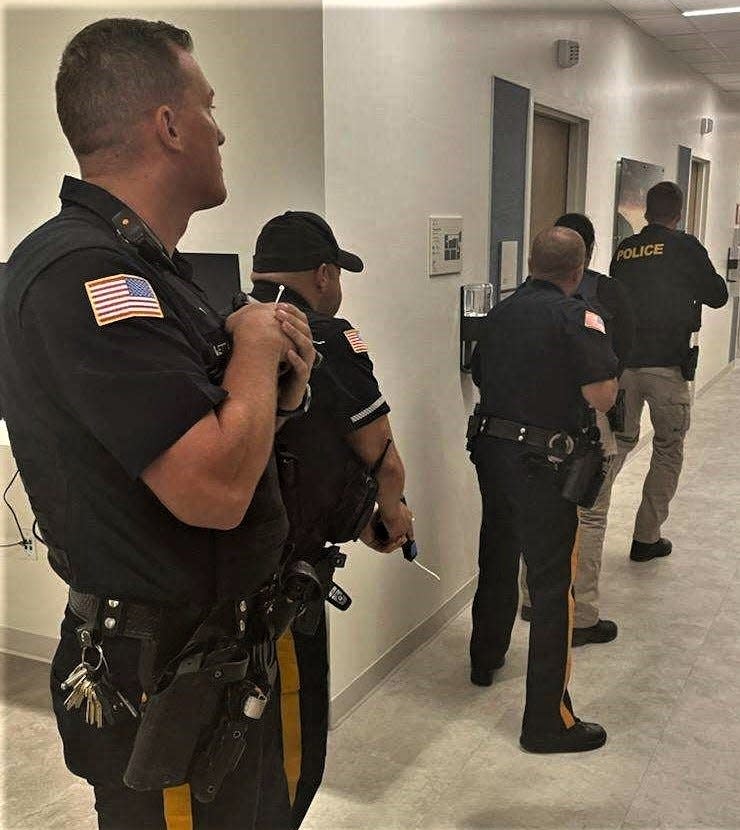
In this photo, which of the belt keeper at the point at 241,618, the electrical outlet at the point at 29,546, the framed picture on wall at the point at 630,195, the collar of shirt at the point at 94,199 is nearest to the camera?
the collar of shirt at the point at 94,199

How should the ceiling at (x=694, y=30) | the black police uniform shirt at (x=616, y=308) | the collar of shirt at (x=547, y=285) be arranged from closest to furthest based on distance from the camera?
1. the collar of shirt at (x=547, y=285)
2. the black police uniform shirt at (x=616, y=308)
3. the ceiling at (x=694, y=30)

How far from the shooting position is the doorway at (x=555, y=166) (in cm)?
412

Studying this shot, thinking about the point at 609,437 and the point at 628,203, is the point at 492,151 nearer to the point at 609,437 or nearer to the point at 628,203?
the point at 609,437

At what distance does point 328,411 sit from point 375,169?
3.44 ft

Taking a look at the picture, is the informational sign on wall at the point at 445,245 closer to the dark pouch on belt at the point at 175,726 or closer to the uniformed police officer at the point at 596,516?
the uniformed police officer at the point at 596,516

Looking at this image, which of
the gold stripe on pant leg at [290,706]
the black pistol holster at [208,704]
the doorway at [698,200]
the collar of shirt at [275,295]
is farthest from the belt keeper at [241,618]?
the doorway at [698,200]

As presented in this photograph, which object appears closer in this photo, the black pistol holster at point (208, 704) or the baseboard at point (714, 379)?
the black pistol holster at point (208, 704)

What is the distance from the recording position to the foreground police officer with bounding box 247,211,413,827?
1.77m

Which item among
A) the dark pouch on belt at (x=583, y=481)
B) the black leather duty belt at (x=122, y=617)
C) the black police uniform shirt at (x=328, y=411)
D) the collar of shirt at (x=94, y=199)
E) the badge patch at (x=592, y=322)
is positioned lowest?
the dark pouch on belt at (x=583, y=481)

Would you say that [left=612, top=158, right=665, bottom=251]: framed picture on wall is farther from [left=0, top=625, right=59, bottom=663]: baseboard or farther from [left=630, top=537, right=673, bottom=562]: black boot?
[left=0, top=625, right=59, bottom=663]: baseboard

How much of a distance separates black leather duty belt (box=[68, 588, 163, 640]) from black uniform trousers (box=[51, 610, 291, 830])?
0.07ft

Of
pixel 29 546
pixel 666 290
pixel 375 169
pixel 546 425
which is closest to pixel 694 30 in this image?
pixel 666 290

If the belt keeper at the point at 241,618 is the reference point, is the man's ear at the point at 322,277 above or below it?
above

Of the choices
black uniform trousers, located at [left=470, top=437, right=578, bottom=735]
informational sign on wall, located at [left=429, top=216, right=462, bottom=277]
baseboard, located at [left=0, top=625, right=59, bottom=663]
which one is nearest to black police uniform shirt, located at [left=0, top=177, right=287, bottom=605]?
black uniform trousers, located at [left=470, top=437, right=578, bottom=735]
